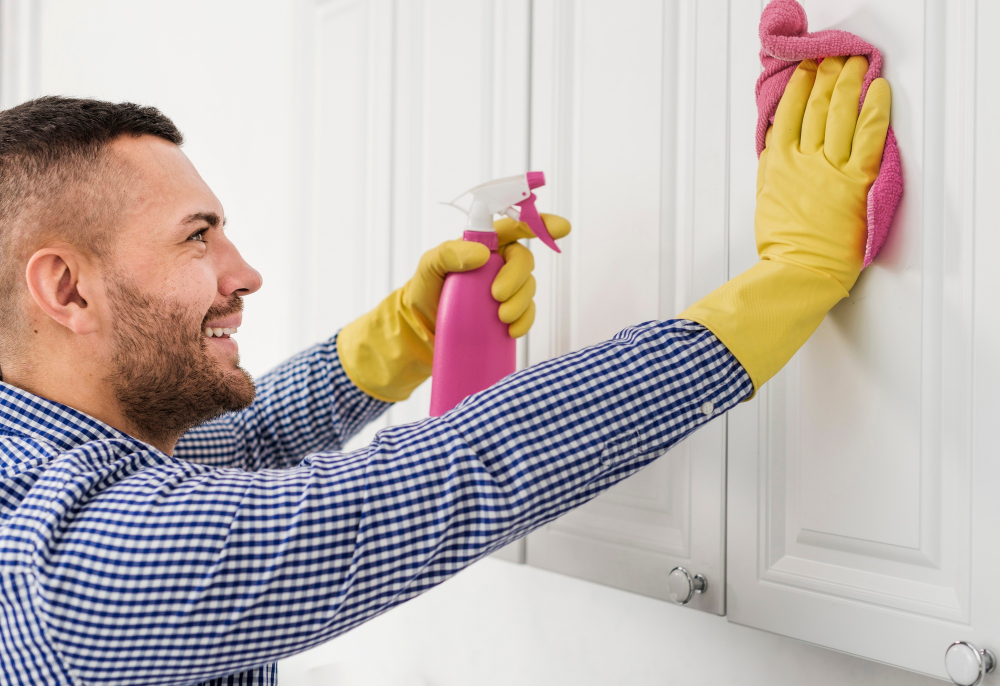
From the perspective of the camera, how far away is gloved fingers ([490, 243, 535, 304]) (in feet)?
2.83

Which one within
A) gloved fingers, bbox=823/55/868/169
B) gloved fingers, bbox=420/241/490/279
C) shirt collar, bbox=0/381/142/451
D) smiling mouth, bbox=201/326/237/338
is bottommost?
shirt collar, bbox=0/381/142/451

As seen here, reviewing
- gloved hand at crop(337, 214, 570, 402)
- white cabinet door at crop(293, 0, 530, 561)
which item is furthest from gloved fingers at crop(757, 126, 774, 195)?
white cabinet door at crop(293, 0, 530, 561)

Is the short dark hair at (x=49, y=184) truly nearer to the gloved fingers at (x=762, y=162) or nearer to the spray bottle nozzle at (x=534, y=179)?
the spray bottle nozzle at (x=534, y=179)

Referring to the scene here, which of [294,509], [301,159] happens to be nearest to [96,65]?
[301,159]

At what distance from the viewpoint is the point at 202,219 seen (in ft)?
2.71

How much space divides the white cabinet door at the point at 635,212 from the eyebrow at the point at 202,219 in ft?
1.40

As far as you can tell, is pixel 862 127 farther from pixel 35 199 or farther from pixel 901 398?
pixel 35 199

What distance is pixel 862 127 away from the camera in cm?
68

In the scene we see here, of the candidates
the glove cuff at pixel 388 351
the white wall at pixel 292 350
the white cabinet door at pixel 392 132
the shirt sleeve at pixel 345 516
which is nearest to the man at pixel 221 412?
the shirt sleeve at pixel 345 516

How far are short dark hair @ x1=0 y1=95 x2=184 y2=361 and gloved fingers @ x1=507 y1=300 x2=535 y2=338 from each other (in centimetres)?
46

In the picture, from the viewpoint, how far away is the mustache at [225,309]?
0.84m

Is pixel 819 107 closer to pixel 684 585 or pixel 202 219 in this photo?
pixel 684 585

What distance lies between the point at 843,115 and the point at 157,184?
72cm

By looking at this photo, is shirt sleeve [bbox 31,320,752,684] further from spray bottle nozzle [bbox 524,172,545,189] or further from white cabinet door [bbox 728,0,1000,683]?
spray bottle nozzle [bbox 524,172,545,189]
